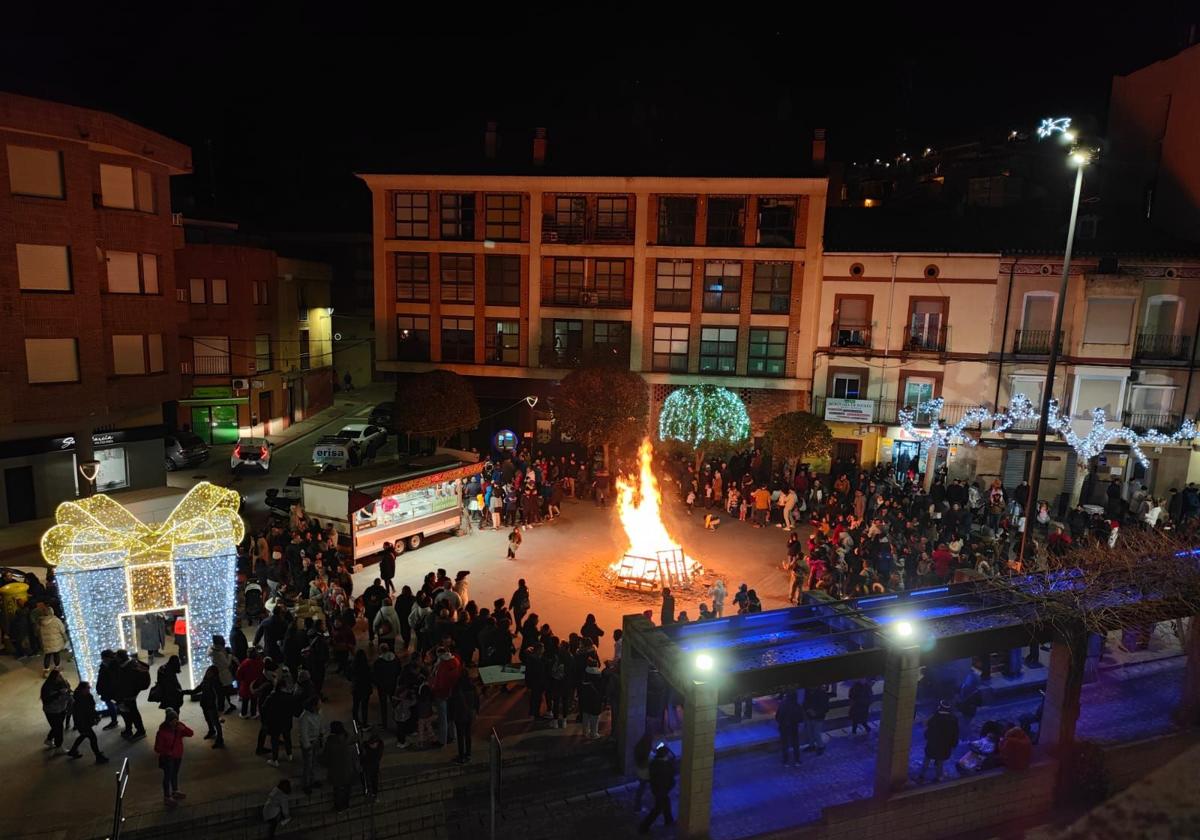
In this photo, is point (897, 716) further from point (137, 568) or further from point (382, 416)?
point (382, 416)

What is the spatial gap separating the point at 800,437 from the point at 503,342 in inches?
574

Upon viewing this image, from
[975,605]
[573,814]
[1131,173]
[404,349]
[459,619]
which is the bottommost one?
[573,814]

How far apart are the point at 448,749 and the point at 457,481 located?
11971 millimetres

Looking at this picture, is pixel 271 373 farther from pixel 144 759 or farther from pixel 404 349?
pixel 144 759

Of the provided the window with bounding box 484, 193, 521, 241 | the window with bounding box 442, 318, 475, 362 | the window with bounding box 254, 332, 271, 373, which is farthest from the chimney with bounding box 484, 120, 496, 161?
the window with bounding box 254, 332, 271, 373

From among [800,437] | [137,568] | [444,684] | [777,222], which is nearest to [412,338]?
[777,222]

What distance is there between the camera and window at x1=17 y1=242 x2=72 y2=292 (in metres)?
21.7

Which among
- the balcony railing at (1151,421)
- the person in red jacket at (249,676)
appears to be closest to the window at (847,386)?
the balcony railing at (1151,421)

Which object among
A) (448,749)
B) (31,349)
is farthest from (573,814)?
(31,349)

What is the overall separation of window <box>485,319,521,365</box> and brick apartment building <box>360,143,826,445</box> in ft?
0.19

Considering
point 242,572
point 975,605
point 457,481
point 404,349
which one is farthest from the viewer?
point 404,349

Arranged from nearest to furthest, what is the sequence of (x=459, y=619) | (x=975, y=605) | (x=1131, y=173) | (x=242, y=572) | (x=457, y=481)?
(x=975, y=605) → (x=459, y=619) → (x=242, y=572) → (x=457, y=481) → (x=1131, y=173)

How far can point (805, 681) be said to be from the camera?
11266 mm

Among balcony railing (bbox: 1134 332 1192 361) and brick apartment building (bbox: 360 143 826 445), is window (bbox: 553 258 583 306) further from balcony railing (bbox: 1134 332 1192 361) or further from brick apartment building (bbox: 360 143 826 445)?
balcony railing (bbox: 1134 332 1192 361)
